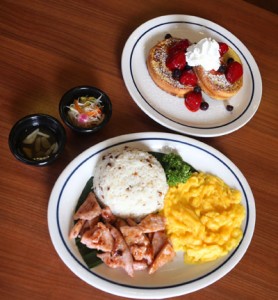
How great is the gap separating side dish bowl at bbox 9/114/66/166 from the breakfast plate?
10cm

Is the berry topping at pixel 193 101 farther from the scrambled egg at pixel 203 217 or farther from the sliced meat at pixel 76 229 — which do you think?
the sliced meat at pixel 76 229

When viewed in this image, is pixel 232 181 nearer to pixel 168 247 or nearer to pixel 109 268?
pixel 168 247

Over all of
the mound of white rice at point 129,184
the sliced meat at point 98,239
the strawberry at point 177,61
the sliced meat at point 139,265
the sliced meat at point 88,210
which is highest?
the strawberry at point 177,61

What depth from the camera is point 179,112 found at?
2.02m

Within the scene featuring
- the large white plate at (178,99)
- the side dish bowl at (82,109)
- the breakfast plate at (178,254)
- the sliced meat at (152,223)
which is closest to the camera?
the breakfast plate at (178,254)

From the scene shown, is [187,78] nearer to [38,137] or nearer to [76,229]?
[38,137]

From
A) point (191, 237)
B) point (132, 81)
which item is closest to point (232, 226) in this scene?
point (191, 237)

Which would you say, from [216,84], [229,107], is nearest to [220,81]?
[216,84]

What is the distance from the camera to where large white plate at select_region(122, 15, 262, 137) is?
1.94 metres

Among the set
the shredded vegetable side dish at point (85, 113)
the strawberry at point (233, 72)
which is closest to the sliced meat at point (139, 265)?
the shredded vegetable side dish at point (85, 113)

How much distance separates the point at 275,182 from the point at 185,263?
0.62 metres

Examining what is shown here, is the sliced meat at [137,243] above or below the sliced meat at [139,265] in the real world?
above

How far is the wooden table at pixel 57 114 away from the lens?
1.54 metres

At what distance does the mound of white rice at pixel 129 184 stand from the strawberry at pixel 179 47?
64cm
